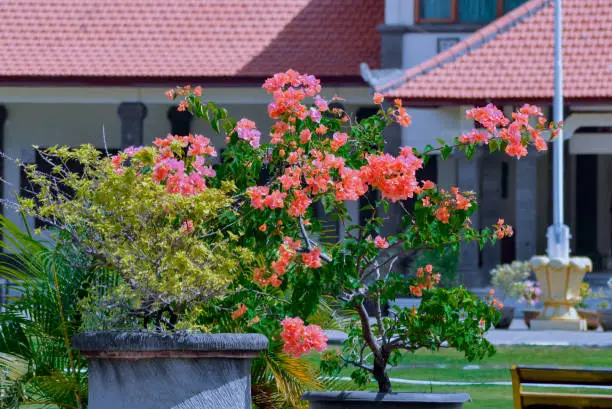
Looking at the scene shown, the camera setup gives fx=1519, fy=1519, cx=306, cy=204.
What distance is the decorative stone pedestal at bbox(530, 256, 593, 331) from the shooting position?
21.2 m

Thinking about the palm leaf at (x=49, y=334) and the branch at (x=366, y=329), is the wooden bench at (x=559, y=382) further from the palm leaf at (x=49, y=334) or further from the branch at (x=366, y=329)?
the palm leaf at (x=49, y=334)

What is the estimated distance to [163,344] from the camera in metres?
7.14

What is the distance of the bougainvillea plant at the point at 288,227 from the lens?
7.45 m

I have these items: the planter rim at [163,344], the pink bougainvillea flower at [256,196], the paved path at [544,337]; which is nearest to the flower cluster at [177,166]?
the pink bougainvillea flower at [256,196]

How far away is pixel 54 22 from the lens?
27406 mm

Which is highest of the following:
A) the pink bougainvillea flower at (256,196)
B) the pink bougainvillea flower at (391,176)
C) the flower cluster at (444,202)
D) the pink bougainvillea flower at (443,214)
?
the pink bougainvillea flower at (391,176)

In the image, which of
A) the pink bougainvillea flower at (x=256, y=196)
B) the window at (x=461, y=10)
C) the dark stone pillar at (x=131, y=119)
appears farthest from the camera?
the dark stone pillar at (x=131, y=119)

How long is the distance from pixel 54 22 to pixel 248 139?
20041 mm

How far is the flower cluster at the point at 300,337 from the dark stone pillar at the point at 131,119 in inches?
748

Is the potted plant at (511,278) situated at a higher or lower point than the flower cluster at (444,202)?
lower

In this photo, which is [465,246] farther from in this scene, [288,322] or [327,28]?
[288,322]

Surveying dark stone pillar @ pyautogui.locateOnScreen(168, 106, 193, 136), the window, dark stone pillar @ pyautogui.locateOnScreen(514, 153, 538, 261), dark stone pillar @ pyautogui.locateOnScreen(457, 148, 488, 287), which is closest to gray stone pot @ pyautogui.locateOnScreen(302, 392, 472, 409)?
dark stone pillar @ pyautogui.locateOnScreen(457, 148, 488, 287)

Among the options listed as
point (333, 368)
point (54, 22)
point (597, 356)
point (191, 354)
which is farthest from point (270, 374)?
point (54, 22)

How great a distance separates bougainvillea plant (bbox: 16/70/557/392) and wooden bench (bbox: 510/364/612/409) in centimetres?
29
